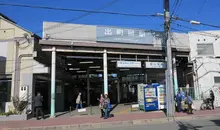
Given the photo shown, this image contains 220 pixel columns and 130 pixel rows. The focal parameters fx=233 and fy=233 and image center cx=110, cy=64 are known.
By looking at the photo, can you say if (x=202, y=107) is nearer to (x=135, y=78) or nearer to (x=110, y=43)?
(x=110, y=43)

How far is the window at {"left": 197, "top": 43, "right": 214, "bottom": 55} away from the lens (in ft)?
74.1

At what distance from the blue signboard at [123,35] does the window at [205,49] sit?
5.16 meters

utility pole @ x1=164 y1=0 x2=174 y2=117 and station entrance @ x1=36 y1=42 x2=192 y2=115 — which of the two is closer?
utility pole @ x1=164 y1=0 x2=174 y2=117

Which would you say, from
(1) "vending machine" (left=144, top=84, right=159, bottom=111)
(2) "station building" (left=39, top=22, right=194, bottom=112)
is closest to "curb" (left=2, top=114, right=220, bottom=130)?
(1) "vending machine" (left=144, top=84, right=159, bottom=111)

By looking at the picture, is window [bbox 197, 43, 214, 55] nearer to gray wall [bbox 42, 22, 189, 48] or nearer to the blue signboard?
the blue signboard

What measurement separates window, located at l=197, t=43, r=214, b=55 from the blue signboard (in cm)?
516

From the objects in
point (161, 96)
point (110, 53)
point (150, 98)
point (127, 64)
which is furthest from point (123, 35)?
point (161, 96)

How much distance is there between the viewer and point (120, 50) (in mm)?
20312

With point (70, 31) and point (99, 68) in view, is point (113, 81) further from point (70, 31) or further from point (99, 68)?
point (70, 31)

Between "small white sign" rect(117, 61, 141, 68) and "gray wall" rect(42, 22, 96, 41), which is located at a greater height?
"gray wall" rect(42, 22, 96, 41)

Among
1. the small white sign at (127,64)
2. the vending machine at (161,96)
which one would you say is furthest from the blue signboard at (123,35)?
the vending machine at (161,96)

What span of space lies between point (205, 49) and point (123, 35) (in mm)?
8484

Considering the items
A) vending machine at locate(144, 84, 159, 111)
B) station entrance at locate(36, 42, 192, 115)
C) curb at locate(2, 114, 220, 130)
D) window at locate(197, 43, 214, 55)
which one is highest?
window at locate(197, 43, 214, 55)

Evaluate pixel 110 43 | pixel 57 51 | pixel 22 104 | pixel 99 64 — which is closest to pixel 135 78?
pixel 99 64
